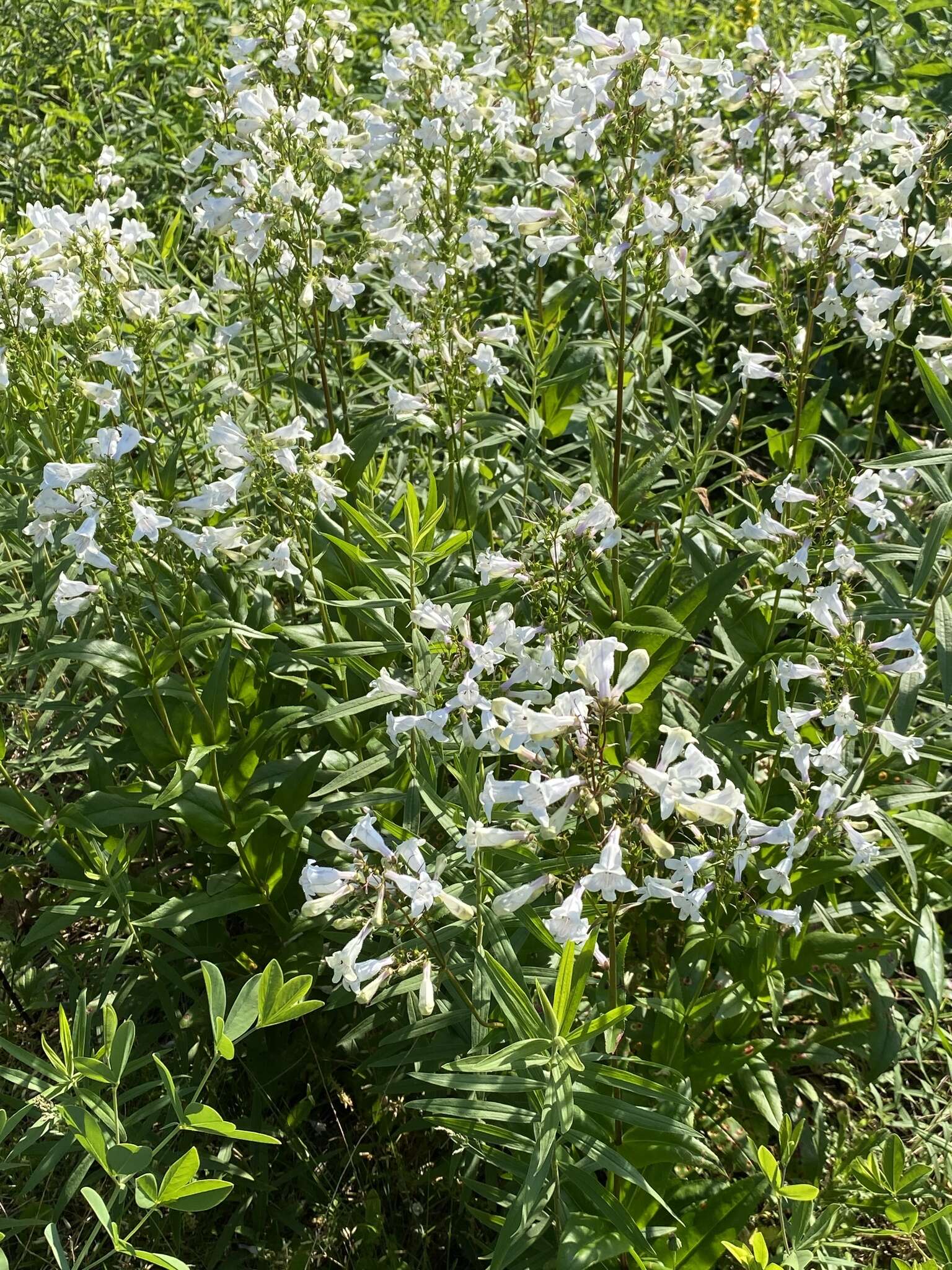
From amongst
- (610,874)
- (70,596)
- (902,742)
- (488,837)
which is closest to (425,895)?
(488,837)

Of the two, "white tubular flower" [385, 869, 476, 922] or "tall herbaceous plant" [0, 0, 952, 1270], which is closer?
"white tubular flower" [385, 869, 476, 922]

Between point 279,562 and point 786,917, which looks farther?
point 279,562

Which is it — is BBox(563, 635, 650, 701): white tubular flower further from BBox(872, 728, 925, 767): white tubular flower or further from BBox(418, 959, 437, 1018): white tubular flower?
BBox(872, 728, 925, 767): white tubular flower

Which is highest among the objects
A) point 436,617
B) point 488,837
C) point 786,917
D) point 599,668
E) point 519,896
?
point 599,668

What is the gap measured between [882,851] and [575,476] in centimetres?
184

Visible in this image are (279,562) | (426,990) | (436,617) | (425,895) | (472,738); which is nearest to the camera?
(425,895)

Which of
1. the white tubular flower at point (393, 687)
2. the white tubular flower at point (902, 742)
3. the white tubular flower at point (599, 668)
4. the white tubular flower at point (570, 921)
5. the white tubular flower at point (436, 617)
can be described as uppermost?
the white tubular flower at point (599, 668)

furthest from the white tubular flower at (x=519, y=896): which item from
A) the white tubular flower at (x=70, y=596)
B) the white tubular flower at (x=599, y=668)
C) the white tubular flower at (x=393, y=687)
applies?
the white tubular flower at (x=70, y=596)

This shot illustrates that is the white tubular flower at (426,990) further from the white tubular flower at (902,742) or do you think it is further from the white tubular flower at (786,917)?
the white tubular flower at (902,742)

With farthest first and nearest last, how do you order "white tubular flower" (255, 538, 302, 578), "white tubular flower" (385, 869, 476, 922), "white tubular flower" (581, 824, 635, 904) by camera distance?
"white tubular flower" (255, 538, 302, 578) < "white tubular flower" (385, 869, 476, 922) < "white tubular flower" (581, 824, 635, 904)

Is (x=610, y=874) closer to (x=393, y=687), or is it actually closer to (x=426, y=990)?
(x=426, y=990)

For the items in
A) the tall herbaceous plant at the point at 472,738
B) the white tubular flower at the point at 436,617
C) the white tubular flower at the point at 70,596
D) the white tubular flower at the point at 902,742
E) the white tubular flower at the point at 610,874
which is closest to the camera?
the white tubular flower at the point at 610,874

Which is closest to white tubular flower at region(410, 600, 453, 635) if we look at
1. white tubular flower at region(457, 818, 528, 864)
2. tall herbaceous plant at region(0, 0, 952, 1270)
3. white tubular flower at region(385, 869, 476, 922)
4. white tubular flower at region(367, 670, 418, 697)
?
tall herbaceous plant at region(0, 0, 952, 1270)

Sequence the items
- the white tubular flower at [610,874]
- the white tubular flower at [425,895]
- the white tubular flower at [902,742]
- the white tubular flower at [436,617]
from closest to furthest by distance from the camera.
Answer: the white tubular flower at [610,874] < the white tubular flower at [425,895] < the white tubular flower at [436,617] < the white tubular flower at [902,742]
